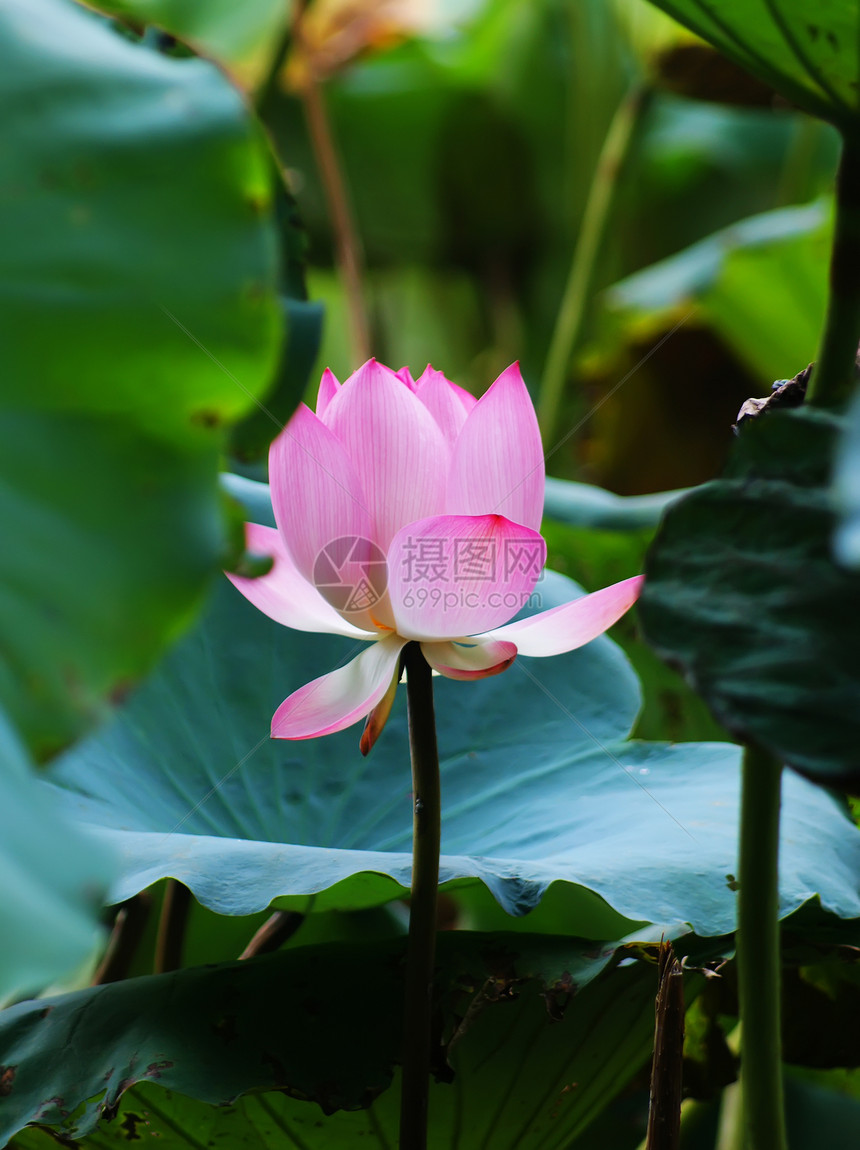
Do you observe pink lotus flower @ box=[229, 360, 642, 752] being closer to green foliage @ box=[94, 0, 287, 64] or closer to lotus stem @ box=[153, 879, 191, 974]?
lotus stem @ box=[153, 879, 191, 974]

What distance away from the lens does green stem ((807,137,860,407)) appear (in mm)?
292

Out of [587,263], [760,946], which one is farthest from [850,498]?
[587,263]

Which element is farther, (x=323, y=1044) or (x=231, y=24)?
(x=231, y=24)

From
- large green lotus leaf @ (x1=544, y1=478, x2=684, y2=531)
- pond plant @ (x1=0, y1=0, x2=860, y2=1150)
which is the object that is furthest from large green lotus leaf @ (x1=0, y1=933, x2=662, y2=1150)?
large green lotus leaf @ (x1=544, y1=478, x2=684, y2=531)

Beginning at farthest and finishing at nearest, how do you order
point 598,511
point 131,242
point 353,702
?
point 598,511
point 353,702
point 131,242

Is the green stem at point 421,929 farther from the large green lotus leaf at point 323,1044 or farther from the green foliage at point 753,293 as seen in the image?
the green foliage at point 753,293

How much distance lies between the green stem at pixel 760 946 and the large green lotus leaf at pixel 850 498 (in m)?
0.16

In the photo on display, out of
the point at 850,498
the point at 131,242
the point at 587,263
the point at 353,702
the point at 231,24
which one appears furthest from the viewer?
the point at 231,24

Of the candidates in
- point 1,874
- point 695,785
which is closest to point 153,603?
point 1,874

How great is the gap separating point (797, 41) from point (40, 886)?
28cm

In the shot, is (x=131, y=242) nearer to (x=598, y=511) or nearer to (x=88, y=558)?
(x=88, y=558)

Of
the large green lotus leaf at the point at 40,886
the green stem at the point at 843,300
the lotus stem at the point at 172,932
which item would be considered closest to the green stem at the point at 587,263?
the lotus stem at the point at 172,932

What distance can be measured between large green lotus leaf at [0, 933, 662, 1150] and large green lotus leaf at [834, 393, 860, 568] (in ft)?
0.89

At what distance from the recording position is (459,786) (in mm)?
554
